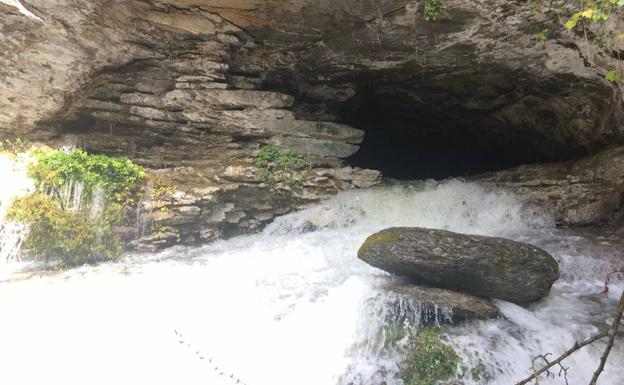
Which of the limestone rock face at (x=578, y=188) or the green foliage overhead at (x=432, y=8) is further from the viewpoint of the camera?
the limestone rock face at (x=578, y=188)

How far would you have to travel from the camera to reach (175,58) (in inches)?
325

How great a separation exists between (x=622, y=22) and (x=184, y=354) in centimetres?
742

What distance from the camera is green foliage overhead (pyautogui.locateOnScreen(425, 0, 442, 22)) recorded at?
6.69 meters

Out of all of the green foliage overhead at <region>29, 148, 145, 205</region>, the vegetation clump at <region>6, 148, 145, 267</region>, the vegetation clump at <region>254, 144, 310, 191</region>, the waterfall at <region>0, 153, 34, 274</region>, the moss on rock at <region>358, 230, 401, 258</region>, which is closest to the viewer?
the moss on rock at <region>358, 230, 401, 258</region>

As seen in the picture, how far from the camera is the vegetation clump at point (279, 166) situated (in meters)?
8.92

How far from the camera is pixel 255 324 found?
4734 mm

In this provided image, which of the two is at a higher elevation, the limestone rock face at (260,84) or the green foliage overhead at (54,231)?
the limestone rock face at (260,84)

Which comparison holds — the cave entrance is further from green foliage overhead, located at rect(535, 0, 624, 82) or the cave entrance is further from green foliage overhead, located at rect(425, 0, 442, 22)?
green foliage overhead, located at rect(535, 0, 624, 82)

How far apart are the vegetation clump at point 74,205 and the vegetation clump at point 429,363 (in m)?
5.51

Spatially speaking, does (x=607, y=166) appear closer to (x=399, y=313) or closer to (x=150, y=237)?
(x=399, y=313)

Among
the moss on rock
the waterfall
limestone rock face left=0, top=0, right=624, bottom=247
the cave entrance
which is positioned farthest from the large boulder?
the waterfall

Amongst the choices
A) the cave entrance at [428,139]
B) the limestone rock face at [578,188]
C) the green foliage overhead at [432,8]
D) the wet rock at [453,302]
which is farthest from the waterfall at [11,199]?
the limestone rock face at [578,188]

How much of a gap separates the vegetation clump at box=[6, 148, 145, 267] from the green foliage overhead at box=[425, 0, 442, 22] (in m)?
5.92

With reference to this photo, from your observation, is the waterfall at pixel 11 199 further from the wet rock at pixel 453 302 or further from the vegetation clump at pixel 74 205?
the wet rock at pixel 453 302
